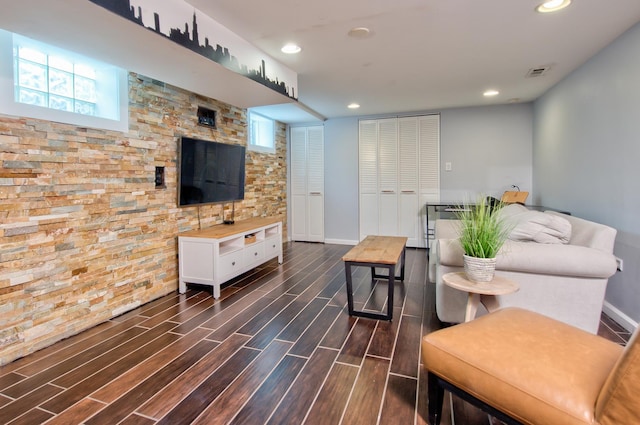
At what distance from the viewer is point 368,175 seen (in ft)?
18.4

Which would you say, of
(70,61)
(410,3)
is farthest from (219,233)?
(410,3)

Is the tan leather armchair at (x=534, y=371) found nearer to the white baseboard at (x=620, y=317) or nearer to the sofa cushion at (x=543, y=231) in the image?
the sofa cushion at (x=543, y=231)

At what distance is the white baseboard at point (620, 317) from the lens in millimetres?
2371

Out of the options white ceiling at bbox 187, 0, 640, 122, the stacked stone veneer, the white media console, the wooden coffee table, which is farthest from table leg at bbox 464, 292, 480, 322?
the stacked stone veneer

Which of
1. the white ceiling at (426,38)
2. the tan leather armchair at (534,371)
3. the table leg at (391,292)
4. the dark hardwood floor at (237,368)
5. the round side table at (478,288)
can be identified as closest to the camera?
the tan leather armchair at (534,371)

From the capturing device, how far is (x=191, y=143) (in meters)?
3.36

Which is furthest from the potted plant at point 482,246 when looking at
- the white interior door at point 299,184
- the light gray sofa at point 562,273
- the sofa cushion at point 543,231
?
the white interior door at point 299,184

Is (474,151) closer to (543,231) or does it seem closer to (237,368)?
(543,231)

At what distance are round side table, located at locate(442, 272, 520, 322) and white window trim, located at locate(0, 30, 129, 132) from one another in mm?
2738

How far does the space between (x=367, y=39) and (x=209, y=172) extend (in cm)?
214

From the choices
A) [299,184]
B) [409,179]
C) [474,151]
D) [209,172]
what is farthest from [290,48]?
[474,151]

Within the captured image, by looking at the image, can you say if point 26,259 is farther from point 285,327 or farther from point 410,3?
point 410,3

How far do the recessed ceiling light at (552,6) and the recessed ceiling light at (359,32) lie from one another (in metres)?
1.11

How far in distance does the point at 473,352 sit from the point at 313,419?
0.78 meters
